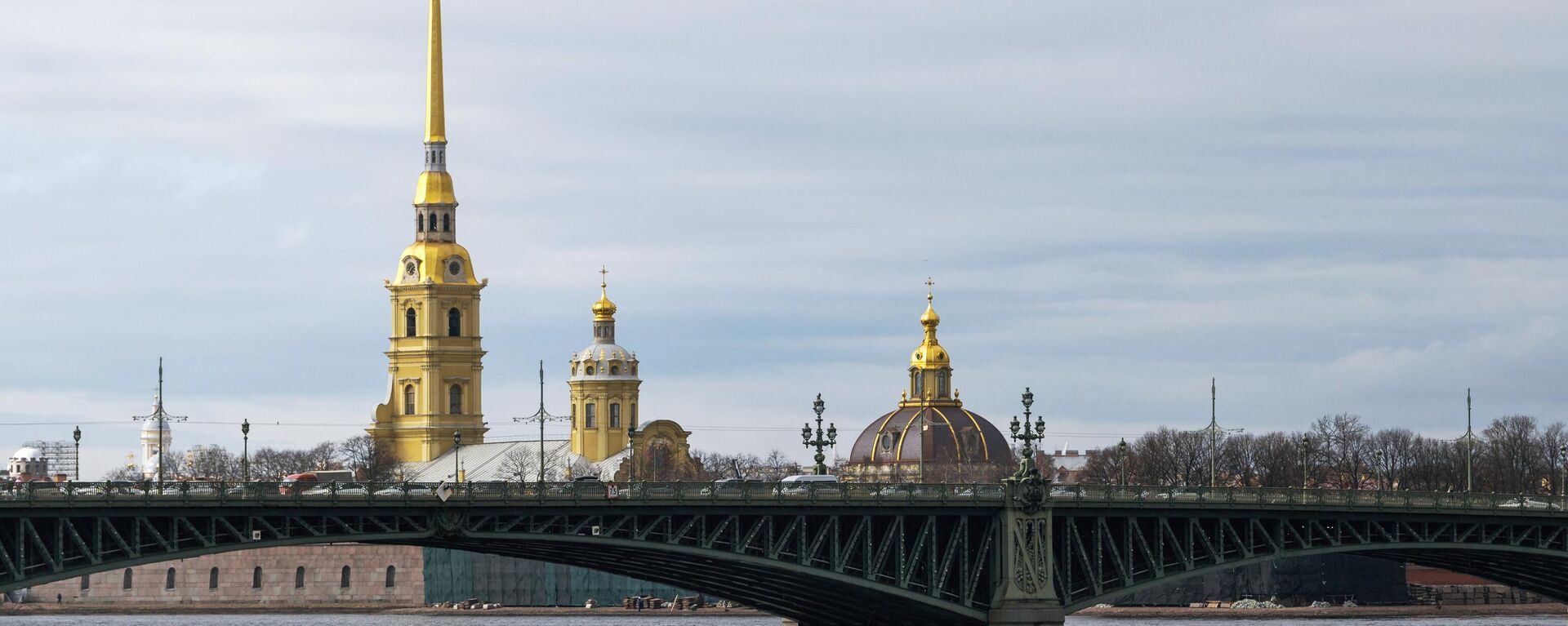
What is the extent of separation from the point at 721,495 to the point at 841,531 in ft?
19.9

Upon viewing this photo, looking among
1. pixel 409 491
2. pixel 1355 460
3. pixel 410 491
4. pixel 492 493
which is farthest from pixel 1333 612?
pixel 409 491

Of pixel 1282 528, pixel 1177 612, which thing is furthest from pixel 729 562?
pixel 1177 612

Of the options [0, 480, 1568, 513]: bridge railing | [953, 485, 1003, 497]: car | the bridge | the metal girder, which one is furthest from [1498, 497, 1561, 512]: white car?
[953, 485, 1003, 497]: car

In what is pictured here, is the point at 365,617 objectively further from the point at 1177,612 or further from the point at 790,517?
the point at 790,517

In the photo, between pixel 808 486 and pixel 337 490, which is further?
pixel 808 486

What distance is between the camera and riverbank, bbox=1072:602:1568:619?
474 ft

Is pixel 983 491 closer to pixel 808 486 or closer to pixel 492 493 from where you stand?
pixel 808 486

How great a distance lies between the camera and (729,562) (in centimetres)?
9312

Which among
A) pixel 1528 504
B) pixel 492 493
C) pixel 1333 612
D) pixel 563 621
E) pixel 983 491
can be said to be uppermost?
pixel 492 493

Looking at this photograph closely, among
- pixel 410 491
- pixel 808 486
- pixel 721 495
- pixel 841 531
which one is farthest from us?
pixel 808 486

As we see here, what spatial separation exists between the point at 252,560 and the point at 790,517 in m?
92.6

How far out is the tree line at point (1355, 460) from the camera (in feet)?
556

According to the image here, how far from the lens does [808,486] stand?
312 feet

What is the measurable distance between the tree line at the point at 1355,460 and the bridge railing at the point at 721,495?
60.1 meters
